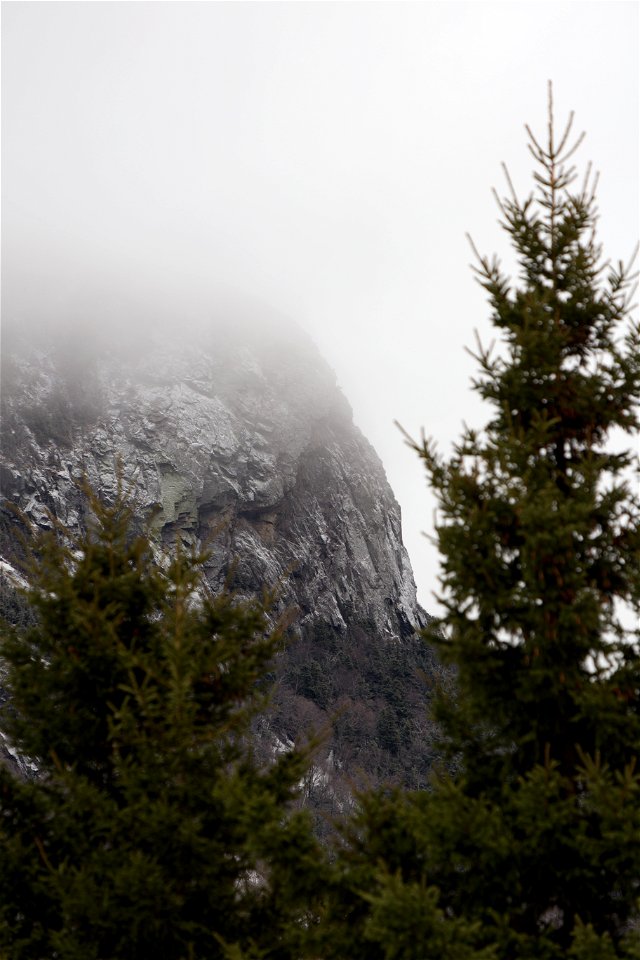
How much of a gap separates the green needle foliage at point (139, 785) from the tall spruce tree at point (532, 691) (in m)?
1.18

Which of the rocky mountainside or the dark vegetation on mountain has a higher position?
the rocky mountainside

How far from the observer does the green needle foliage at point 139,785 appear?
303 inches

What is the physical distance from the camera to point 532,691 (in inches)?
273

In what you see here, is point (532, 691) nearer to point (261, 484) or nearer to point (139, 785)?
point (139, 785)

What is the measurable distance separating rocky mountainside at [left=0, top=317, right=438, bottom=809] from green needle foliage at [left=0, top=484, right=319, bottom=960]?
87.4m

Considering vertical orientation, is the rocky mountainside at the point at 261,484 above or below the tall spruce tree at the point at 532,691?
above

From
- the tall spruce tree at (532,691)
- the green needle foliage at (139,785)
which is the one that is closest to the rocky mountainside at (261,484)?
the green needle foliage at (139,785)

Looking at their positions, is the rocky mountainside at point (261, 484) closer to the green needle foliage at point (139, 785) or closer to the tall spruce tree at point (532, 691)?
the green needle foliage at point (139, 785)

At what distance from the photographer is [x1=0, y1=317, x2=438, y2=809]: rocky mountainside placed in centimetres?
10694

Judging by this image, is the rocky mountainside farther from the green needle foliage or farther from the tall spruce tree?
the tall spruce tree

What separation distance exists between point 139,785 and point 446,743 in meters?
3.03

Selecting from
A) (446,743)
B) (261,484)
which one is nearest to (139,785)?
(446,743)

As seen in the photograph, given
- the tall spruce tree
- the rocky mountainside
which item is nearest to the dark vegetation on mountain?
the tall spruce tree

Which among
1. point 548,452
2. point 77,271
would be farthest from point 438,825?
point 77,271
